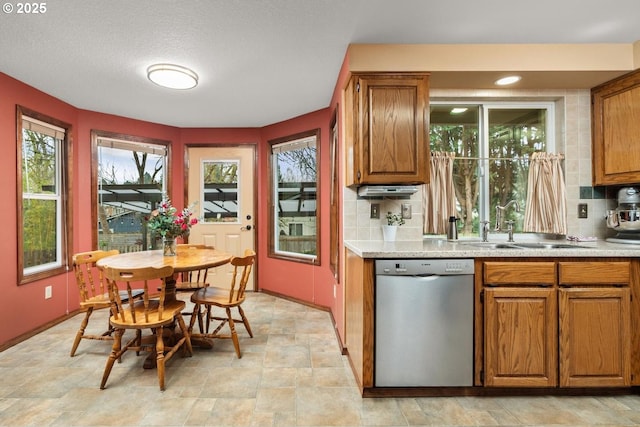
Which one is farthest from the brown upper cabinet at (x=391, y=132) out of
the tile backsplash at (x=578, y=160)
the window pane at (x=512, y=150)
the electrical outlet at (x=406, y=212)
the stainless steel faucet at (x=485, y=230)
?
the window pane at (x=512, y=150)

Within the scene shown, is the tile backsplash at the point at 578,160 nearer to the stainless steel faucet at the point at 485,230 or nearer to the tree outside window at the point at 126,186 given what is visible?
the stainless steel faucet at the point at 485,230

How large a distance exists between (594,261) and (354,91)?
191 centimetres

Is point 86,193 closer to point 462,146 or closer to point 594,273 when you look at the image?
point 462,146

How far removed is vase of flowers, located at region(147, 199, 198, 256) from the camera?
265 centimetres

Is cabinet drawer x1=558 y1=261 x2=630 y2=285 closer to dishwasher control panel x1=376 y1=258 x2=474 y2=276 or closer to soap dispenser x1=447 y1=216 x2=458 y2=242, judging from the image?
dishwasher control panel x1=376 y1=258 x2=474 y2=276

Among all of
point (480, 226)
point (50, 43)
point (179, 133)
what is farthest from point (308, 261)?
point (50, 43)

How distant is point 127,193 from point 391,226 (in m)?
3.48

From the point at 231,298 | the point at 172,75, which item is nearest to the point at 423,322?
the point at 231,298

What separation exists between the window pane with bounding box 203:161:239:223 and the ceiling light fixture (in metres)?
1.72

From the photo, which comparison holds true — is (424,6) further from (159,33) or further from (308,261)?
(308,261)

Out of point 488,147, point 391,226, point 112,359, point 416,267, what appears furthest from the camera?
point 488,147

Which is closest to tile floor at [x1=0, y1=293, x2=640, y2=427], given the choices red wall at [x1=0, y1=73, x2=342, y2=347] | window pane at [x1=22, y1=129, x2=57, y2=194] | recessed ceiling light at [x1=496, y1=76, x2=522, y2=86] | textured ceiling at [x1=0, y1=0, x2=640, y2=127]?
red wall at [x1=0, y1=73, x2=342, y2=347]

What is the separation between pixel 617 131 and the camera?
7.81ft

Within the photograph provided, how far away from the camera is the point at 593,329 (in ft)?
6.26
